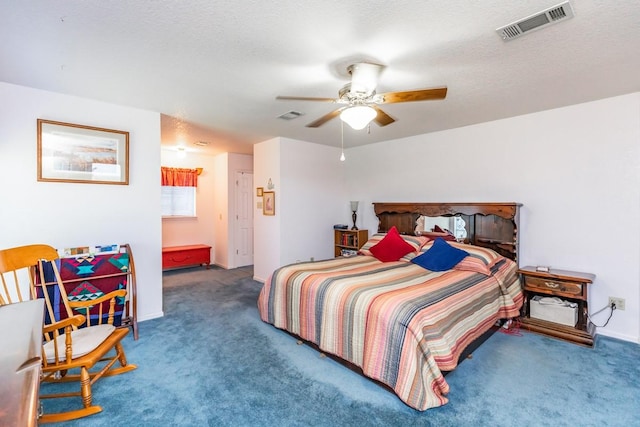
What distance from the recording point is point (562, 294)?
3.10m

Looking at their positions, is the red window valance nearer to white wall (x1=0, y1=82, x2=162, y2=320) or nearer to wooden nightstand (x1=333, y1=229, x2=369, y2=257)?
white wall (x1=0, y1=82, x2=162, y2=320)

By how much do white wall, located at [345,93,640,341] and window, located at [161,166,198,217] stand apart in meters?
5.00

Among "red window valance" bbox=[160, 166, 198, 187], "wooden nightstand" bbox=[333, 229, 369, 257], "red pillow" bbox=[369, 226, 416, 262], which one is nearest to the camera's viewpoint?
"red pillow" bbox=[369, 226, 416, 262]

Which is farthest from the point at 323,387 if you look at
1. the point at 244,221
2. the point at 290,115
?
the point at 244,221

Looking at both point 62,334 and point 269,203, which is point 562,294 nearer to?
point 269,203

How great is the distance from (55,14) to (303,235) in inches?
160

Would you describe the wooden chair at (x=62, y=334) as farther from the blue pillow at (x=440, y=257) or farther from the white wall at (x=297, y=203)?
the blue pillow at (x=440, y=257)

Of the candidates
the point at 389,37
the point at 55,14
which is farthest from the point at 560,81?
the point at 55,14

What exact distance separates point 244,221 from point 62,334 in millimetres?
4313

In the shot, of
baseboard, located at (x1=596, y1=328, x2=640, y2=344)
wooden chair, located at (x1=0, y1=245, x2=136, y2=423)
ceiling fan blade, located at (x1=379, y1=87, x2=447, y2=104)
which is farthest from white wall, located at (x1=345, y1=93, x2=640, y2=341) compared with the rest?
wooden chair, located at (x1=0, y1=245, x2=136, y2=423)

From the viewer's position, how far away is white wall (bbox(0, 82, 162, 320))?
111 inches

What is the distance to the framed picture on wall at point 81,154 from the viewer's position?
2969mm

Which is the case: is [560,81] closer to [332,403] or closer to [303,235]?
[332,403]

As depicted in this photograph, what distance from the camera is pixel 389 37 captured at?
2018 millimetres
